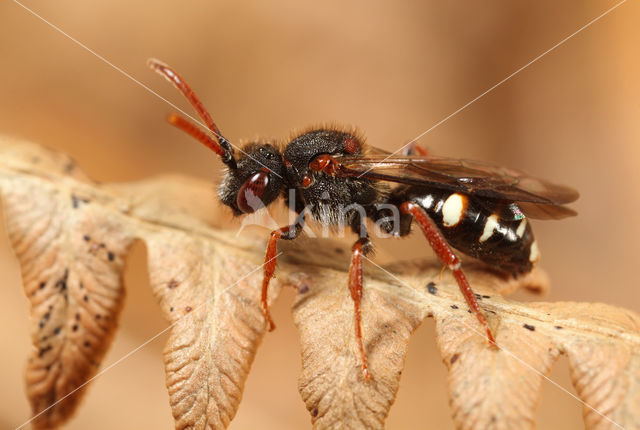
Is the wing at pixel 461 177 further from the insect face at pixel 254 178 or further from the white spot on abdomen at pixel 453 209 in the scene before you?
the insect face at pixel 254 178

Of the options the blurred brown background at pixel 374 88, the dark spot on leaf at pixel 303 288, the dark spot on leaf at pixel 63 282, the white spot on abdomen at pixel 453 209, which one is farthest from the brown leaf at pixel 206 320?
the blurred brown background at pixel 374 88

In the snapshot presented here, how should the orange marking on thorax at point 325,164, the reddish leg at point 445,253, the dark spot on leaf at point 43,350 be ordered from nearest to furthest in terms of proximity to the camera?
the reddish leg at point 445,253
the dark spot on leaf at point 43,350
the orange marking on thorax at point 325,164

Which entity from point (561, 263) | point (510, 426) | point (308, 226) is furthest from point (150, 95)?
point (510, 426)

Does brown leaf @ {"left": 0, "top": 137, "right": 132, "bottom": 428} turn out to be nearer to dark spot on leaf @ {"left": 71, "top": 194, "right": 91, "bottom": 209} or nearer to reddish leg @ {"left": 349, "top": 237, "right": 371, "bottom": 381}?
dark spot on leaf @ {"left": 71, "top": 194, "right": 91, "bottom": 209}

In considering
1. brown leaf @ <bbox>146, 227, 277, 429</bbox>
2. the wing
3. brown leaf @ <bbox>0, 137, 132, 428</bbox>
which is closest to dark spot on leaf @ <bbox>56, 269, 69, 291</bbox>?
brown leaf @ <bbox>0, 137, 132, 428</bbox>

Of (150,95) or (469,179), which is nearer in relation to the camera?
(469,179)

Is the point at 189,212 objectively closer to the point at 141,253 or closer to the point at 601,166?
the point at 141,253

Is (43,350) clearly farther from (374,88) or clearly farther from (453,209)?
(374,88)
